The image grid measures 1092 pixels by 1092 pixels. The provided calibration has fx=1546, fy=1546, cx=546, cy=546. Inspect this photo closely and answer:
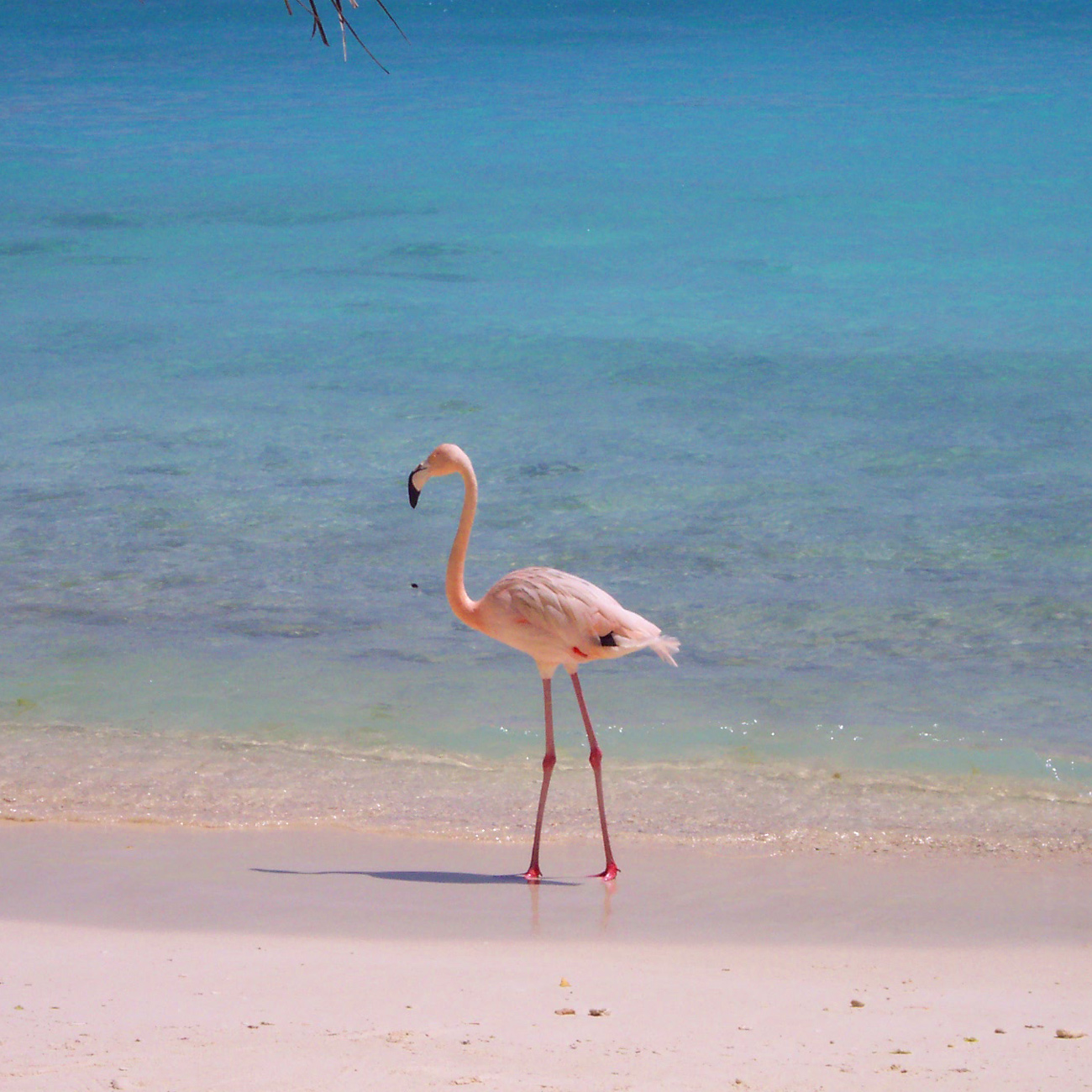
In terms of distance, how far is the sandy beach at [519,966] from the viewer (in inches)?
138

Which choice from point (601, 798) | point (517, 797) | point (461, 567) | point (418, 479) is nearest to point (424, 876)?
point (601, 798)

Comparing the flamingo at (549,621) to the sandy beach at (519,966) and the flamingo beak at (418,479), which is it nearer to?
the flamingo beak at (418,479)

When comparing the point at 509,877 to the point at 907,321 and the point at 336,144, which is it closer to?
the point at 907,321

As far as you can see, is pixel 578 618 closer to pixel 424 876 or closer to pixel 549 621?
A: pixel 549 621

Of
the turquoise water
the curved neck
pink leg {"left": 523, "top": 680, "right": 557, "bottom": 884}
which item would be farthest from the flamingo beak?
the turquoise water

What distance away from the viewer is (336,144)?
28766 millimetres

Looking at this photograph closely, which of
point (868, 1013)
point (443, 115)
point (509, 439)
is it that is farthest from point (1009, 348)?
point (443, 115)

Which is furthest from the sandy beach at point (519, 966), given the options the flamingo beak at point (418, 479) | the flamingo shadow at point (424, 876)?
the flamingo beak at point (418, 479)

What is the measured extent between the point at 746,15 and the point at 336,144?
95.9 ft

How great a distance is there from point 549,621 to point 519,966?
132cm

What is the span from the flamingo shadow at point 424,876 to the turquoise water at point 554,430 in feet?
2.63

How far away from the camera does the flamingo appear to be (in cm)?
531

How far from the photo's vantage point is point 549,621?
5348 mm

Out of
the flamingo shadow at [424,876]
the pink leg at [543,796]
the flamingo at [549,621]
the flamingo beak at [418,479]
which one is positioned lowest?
the flamingo shadow at [424,876]
